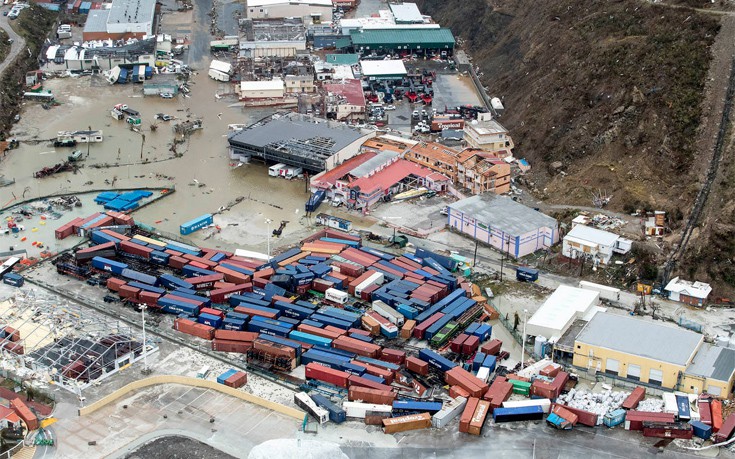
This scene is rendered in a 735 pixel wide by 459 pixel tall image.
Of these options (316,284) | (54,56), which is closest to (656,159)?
(316,284)

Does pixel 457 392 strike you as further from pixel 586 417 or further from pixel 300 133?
pixel 300 133

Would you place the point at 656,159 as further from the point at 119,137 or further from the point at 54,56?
the point at 54,56

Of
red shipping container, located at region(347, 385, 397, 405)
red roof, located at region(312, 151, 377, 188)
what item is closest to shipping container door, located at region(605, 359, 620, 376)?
red shipping container, located at region(347, 385, 397, 405)

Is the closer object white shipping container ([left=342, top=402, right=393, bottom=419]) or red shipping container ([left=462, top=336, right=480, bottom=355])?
white shipping container ([left=342, top=402, right=393, bottom=419])

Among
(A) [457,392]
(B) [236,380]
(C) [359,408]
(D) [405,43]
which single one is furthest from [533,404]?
(D) [405,43]

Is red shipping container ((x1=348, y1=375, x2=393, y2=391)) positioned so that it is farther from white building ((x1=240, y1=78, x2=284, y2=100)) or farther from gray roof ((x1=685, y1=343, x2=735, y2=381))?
white building ((x1=240, y1=78, x2=284, y2=100))
